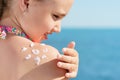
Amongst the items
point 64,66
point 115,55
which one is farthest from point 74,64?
point 115,55

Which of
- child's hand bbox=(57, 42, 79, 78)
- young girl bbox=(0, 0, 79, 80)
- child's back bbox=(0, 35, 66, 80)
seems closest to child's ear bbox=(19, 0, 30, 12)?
young girl bbox=(0, 0, 79, 80)

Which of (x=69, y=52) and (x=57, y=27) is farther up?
(x=57, y=27)

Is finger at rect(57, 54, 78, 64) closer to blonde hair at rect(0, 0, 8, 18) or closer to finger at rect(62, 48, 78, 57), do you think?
finger at rect(62, 48, 78, 57)

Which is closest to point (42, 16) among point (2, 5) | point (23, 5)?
point (23, 5)

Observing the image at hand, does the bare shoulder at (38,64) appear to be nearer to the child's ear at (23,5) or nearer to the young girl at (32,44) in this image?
the young girl at (32,44)

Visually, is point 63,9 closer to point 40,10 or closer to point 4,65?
point 40,10

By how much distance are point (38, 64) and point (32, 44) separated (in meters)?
0.12

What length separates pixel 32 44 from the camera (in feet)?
9.68

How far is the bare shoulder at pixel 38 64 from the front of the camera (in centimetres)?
289

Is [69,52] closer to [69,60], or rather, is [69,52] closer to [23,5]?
[69,60]

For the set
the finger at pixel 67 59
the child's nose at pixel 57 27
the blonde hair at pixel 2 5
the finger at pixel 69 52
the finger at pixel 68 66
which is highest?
the blonde hair at pixel 2 5

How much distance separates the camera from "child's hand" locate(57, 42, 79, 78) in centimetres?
289

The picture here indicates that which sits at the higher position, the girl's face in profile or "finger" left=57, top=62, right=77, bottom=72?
the girl's face in profile

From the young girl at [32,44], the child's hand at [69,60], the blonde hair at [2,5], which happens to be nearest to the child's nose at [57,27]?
the young girl at [32,44]
